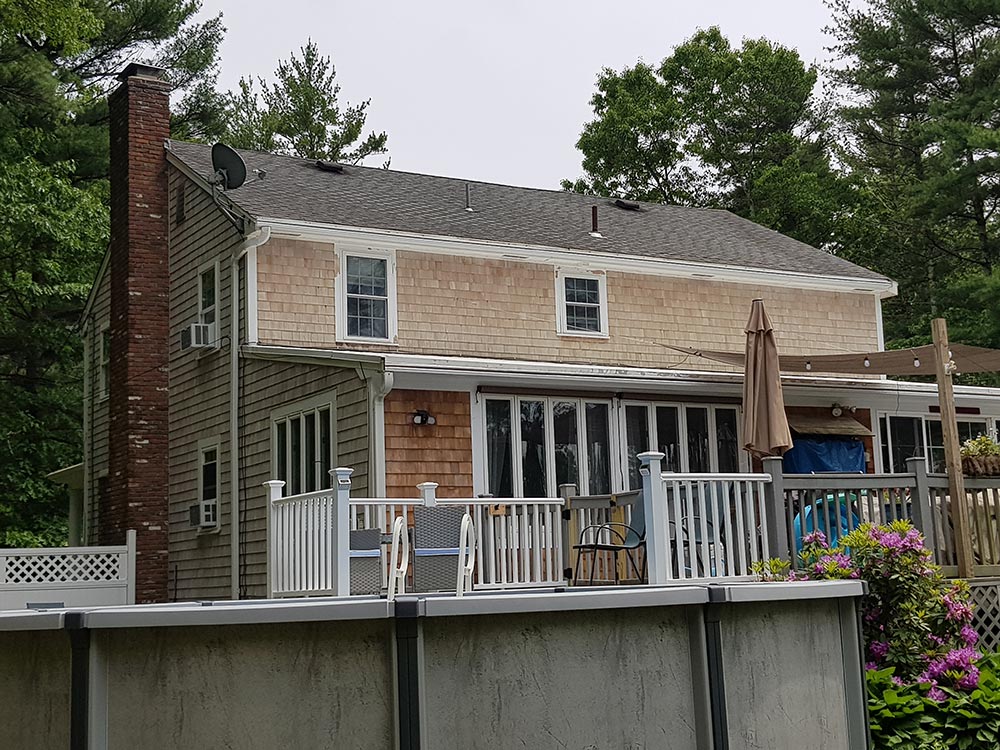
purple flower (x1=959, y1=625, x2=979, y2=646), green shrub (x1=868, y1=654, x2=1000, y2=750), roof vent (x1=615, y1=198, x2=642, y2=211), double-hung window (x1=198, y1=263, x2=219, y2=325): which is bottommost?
green shrub (x1=868, y1=654, x2=1000, y2=750)

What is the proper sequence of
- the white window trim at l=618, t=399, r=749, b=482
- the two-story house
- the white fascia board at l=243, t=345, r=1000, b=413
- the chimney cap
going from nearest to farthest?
1. the white fascia board at l=243, t=345, r=1000, b=413
2. the two-story house
3. the white window trim at l=618, t=399, r=749, b=482
4. the chimney cap

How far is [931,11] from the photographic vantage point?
3070cm

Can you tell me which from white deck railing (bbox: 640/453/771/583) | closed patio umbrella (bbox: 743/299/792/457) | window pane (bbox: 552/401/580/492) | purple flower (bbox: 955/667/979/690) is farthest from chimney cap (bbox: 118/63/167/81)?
purple flower (bbox: 955/667/979/690)

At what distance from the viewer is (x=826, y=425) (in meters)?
16.5

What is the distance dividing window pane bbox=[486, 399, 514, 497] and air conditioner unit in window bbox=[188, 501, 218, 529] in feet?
16.4

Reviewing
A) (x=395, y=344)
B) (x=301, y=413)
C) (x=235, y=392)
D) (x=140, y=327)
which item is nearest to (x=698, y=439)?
(x=395, y=344)

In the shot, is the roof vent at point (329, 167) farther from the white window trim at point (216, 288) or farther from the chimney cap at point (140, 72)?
the white window trim at point (216, 288)

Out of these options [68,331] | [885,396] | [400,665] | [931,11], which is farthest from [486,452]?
[931,11]

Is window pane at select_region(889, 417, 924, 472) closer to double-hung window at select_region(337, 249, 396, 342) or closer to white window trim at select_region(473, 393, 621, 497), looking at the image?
white window trim at select_region(473, 393, 621, 497)

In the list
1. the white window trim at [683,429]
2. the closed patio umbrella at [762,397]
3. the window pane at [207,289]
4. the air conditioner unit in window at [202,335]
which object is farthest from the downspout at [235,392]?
the closed patio umbrella at [762,397]

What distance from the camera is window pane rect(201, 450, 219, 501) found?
56.7 ft

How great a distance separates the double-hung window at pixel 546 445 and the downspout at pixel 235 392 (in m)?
4.27

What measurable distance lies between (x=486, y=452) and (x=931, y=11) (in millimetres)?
22628

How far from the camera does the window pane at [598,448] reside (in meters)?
14.5
